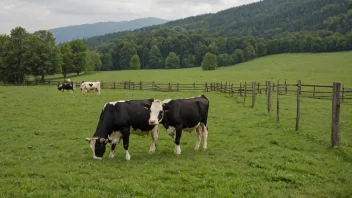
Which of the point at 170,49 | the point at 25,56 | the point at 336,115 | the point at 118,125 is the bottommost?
the point at 118,125

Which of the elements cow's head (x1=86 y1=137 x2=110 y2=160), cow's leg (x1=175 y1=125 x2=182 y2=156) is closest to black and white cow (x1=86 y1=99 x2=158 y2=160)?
cow's head (x1=86 y1=137 x2=110 y2=160)

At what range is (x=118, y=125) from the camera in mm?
9578

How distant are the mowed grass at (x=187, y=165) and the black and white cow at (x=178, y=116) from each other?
76cm

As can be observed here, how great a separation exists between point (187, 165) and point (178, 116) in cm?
198

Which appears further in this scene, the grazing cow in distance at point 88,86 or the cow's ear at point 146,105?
the grazing cow in distance at point 88,86

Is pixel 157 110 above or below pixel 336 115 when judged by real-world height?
above

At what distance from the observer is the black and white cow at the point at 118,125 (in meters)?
9.45

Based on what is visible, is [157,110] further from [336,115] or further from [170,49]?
[170,49]

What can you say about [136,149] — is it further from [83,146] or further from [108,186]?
[108,186]

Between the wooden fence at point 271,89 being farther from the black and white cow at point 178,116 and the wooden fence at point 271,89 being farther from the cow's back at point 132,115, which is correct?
the cow's back at point 132,115

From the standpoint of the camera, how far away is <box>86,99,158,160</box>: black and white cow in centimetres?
945

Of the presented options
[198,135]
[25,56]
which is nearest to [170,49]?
[25,56]

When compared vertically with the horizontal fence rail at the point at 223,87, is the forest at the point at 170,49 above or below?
above

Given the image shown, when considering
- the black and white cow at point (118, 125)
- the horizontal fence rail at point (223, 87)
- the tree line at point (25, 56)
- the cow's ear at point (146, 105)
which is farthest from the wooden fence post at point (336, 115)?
the tree line at point (25, 56)
